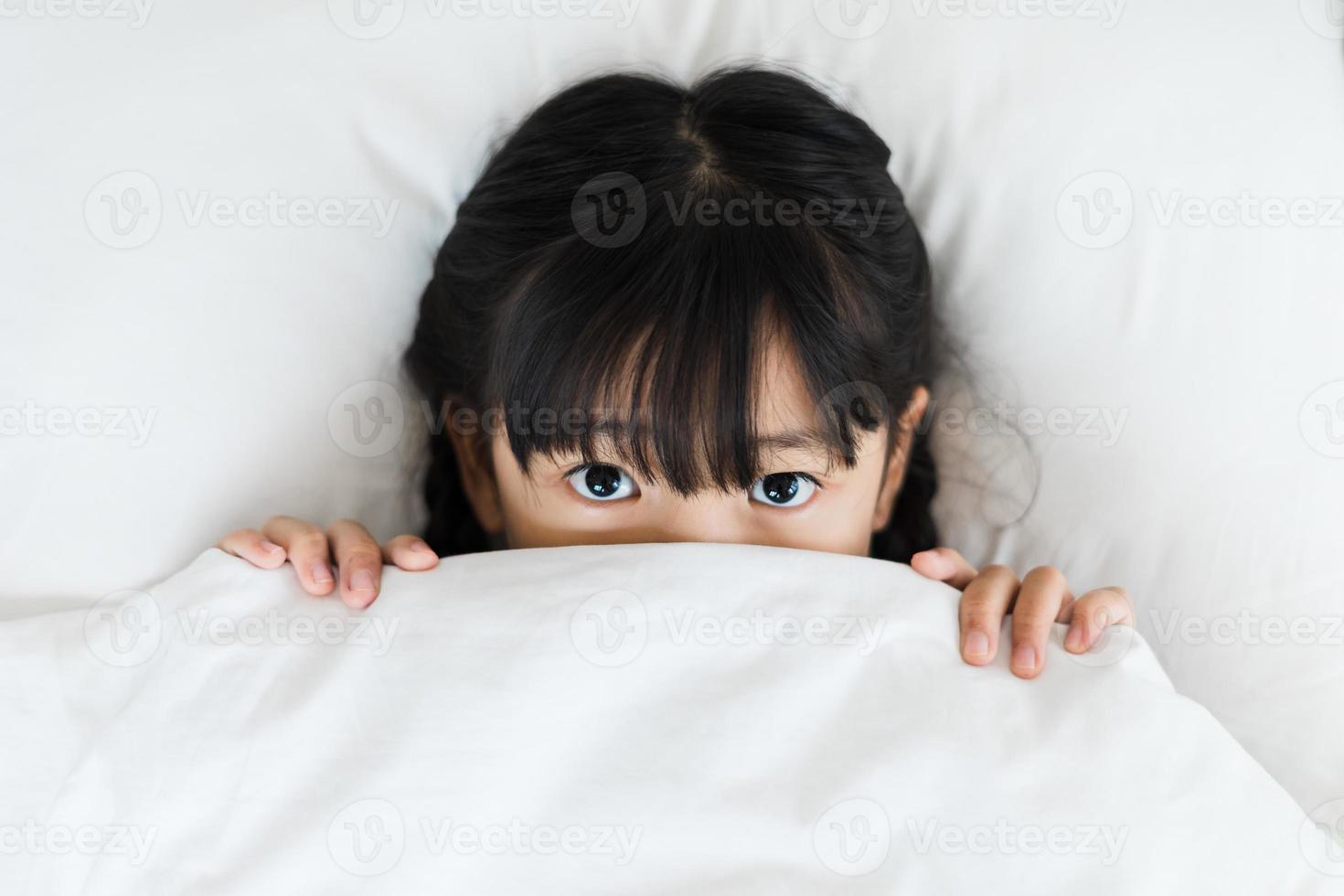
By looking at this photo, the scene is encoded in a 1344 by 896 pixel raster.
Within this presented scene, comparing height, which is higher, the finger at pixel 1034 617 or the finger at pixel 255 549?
the finger at pixel 1034 617

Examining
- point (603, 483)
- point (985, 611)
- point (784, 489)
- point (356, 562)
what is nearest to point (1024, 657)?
point (985, 611)

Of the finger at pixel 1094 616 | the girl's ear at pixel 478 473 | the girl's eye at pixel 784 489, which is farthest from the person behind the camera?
the girl's ear at pixel 478 473

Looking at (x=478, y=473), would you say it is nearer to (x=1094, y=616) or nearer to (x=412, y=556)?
(x=412, y=556)

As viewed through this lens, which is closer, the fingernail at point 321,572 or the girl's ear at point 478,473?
the fingernail at point 321,572

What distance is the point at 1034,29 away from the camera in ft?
3.33

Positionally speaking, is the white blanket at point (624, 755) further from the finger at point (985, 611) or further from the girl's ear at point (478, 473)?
the girl's ear at point (478, 473)

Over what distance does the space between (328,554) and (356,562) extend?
0.22 feet

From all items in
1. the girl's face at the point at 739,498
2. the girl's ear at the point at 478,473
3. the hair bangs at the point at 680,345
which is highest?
the hair bangs at the point at 680,345

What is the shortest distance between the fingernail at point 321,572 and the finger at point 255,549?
0.10ft

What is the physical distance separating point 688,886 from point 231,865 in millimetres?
285

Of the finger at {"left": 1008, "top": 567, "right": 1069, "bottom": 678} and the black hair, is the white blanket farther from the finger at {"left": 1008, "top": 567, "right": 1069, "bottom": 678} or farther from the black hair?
the black hair

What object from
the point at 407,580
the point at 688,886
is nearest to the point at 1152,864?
the point at 688,886

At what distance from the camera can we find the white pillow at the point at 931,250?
2.97ft

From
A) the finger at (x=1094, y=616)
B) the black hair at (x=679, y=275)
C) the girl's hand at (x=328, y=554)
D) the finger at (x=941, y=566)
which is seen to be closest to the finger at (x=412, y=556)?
the girl's hand at (x=328, y=554)
